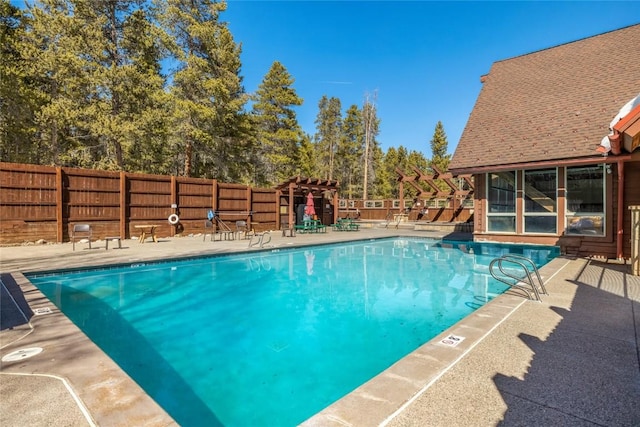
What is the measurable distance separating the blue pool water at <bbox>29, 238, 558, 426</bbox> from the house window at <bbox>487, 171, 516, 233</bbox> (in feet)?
5.50

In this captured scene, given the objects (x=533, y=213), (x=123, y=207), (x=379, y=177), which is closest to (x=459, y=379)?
(x=533, y=213)

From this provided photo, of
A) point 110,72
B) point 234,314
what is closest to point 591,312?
point 234,314

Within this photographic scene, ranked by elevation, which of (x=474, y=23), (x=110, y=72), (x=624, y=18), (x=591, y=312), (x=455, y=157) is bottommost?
(x=591, y=312)

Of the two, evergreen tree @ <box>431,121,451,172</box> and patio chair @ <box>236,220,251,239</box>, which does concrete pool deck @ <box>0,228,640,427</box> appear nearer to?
patio chair @ <box>236,220,251,239</box>

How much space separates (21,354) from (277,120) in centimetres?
2650

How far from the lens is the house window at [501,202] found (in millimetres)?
10930

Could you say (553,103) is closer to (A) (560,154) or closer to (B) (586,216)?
(A) (560,154)

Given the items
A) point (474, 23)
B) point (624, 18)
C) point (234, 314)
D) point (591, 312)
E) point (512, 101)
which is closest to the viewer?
point (591, 312)

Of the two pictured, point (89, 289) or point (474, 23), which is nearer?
point (89, 289)

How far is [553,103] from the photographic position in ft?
36.6

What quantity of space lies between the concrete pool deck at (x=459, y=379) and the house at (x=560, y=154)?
573cm

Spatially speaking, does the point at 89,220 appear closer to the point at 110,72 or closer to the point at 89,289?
the point at 89,289

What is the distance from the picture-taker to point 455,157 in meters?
11.9

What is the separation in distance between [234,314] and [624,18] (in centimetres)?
1824
